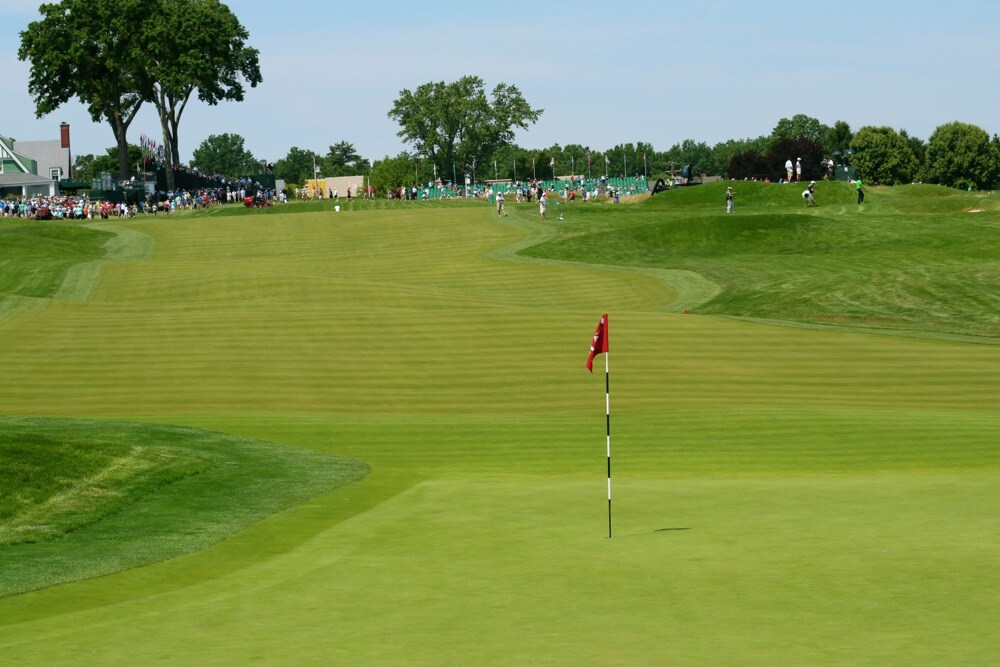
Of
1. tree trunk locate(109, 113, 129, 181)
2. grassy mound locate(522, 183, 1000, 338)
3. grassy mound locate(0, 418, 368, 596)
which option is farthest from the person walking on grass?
tree trunk locate(109, 113, 129, 181)

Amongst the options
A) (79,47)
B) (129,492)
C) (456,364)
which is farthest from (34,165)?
(129,492)

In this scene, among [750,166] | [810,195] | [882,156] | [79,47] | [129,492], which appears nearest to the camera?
[129,492]

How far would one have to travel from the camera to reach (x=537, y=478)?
2183cm

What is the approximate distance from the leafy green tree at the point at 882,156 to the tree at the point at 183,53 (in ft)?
320

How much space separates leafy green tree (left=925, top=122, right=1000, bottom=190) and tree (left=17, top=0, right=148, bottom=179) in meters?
117

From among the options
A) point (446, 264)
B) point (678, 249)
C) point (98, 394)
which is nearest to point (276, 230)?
point (446, 264)

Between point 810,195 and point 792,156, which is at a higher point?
point 792,156

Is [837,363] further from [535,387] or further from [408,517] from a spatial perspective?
[408,517]

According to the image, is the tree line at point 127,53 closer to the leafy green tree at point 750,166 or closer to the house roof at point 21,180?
the house roof at point 21,180

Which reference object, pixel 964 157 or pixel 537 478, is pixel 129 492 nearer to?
pixel 537 478

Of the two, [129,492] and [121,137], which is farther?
[121,137]

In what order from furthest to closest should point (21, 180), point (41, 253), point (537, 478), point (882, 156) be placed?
point (882, 156) → point (21, 180) → point (41, 253) → point (537, 478)

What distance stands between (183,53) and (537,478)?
119528 millimetres

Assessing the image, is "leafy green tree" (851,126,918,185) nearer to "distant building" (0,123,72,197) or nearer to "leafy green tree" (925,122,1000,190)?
"leafy green tree" (925,122,1000,190)
